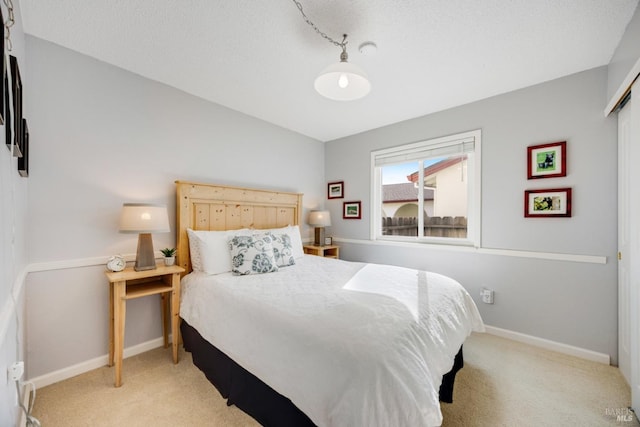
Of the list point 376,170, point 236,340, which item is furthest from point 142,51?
point 376,170

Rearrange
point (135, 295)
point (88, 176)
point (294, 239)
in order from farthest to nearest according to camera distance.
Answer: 1. point (294, 239)
2. point (88, 176)
3. point (135, 295)

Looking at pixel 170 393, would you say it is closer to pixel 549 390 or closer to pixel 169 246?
pixel 169 246

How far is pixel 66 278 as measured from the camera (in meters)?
1.99

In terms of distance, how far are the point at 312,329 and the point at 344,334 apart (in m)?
0.17

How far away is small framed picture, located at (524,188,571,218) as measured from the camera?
2334 mm

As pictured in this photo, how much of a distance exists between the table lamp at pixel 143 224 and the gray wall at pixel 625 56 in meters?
3.44

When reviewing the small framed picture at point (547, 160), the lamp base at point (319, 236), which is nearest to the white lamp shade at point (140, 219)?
the lamp base at point (319, 236)

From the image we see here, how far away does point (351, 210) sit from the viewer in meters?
3.98

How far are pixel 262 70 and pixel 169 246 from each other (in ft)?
6.17

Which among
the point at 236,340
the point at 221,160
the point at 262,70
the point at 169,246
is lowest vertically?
the point at 236,340

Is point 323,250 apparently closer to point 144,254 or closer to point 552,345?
point 144,254

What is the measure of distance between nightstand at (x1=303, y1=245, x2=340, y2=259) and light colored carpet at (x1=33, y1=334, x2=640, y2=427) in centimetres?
196

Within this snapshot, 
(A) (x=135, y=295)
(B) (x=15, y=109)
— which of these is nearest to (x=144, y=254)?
(A) (x=135, y=295)

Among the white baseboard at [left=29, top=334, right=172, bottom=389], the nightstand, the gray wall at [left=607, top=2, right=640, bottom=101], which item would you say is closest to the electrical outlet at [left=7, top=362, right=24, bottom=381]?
the white baseboard at [left=29, top=334, right=172, bottom=389]
